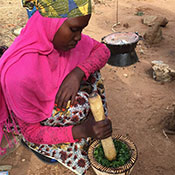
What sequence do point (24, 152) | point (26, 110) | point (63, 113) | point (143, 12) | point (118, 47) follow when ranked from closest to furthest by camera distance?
point (26, 110), point (63, 113), point (24, 152), point (118, 47), point (143, 12)

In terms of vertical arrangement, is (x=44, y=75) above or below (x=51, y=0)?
below

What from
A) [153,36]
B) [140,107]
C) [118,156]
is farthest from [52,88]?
[153,36]

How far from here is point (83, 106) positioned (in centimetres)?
207

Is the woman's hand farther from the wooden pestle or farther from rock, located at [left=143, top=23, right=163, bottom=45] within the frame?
rock, located at [left=143, top=23, right=163, bottom=45]

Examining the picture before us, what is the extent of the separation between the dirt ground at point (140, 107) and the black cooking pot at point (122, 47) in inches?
5.1

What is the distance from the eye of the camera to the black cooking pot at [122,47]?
4.27 m

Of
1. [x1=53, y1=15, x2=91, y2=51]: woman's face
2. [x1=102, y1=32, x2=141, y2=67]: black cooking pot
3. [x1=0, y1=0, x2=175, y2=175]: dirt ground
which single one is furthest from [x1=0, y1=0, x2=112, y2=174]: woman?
[x1=102, y1=32, x2=141, y2=67]: black cooking pot

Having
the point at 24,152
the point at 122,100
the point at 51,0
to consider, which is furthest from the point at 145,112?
the point at 51,0

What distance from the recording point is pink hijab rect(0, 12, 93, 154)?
1.77 metres

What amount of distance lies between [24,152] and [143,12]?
20.5 feet

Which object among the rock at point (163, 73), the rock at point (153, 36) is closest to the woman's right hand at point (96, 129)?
the rock at point (163, 73)

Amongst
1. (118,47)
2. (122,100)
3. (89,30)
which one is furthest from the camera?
(89,30)

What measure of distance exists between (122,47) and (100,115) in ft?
9.00

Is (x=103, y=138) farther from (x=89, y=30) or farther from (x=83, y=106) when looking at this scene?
(x=89, y=30)
